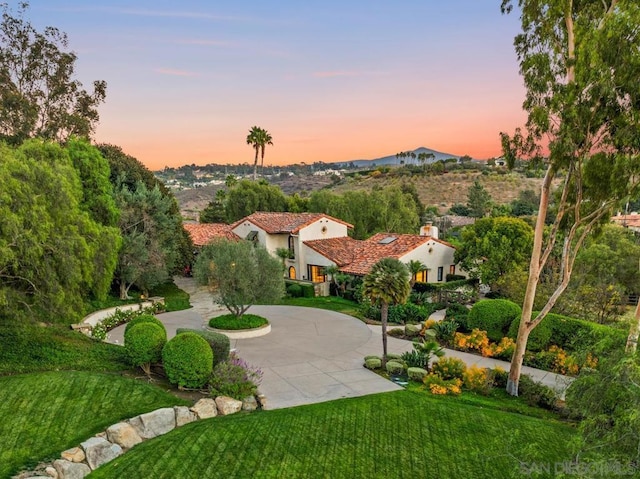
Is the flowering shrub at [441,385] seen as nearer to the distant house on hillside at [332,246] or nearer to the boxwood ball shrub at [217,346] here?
the boxwood ball shrub at [217,346]

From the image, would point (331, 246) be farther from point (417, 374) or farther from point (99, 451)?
point (99, 451)

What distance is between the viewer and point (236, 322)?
20766mm

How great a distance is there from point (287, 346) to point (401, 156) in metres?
130

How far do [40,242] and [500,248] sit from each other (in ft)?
86.8

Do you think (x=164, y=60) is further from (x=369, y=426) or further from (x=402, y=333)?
A: (x=369, y=426)

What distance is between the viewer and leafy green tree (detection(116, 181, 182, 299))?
25.6 metres

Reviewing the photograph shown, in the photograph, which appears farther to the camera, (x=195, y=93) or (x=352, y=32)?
(x=195, y=93)

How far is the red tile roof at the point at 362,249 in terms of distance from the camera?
3125 cm

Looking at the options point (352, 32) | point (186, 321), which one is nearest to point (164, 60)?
point (352, 32)

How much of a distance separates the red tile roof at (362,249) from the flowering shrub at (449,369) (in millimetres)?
14926

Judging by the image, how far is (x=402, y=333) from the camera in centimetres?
2100

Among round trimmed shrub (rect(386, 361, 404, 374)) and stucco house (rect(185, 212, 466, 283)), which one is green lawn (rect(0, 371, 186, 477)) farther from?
stucco house (rect(185, 212, 466, 283))

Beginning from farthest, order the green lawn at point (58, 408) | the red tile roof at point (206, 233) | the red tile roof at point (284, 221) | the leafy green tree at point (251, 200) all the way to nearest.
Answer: the leafy green tree at point (251, 200)
the red tile roof at point (206, 233)
the red tile roof at point (284, 221)
the green lawn at point (58, 408)

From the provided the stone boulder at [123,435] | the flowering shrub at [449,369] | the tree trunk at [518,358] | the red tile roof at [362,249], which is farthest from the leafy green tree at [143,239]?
the tree trunk at [518,358]
